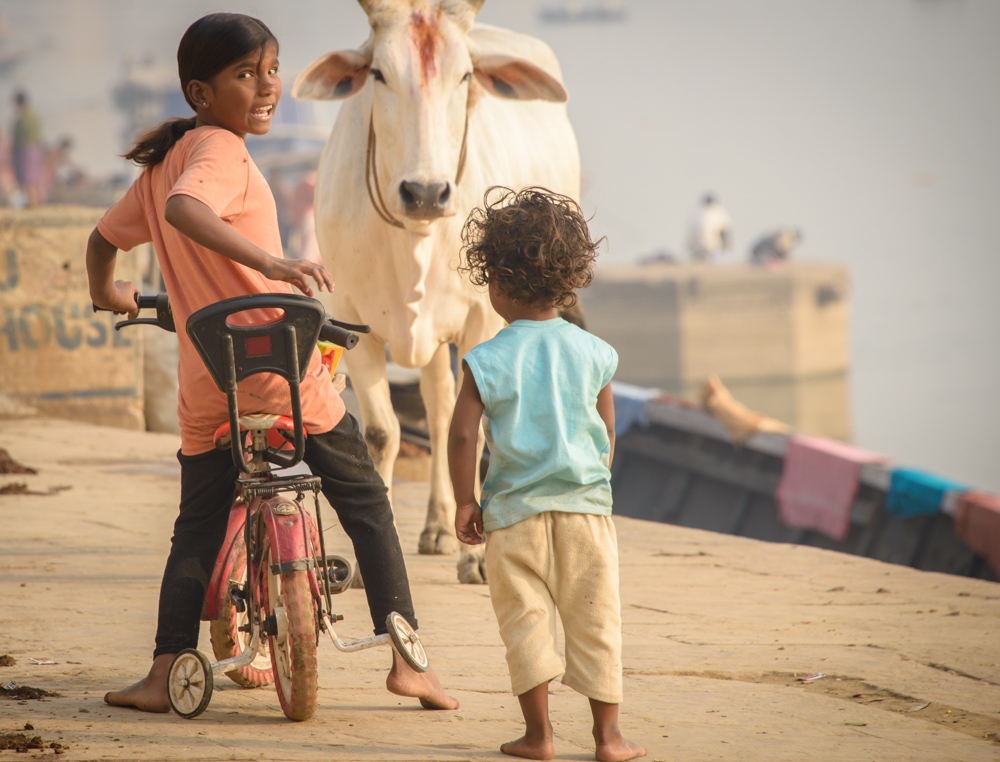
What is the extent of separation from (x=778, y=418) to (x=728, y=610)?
29.9 metres

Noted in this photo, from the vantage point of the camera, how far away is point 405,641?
2.79 metres

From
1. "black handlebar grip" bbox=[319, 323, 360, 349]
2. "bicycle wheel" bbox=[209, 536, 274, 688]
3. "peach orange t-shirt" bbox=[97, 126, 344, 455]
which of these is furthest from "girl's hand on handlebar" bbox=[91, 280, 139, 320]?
"bicycle wheel" bbox=[209, 536, 274, 688]

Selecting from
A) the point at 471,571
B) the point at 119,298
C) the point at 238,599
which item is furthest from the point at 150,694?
the point at 471,571

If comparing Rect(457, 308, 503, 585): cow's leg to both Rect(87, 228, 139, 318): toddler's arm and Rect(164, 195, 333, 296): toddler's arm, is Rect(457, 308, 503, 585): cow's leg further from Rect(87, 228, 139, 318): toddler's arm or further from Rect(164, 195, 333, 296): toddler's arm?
Rect(164, 195, 333, 296): toddler's arm

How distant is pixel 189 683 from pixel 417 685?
1.73 ft

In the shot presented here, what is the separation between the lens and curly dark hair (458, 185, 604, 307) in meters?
2.67

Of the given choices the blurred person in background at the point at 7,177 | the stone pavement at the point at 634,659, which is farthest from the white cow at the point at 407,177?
the blurred person in background at the point at 7,177

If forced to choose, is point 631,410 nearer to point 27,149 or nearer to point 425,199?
point 425,199

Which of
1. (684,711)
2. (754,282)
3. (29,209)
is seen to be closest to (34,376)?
(29,209)

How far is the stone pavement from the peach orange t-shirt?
693 millimetres

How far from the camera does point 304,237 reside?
19.6 metres

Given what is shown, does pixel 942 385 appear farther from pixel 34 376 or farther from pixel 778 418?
pixel 34 376

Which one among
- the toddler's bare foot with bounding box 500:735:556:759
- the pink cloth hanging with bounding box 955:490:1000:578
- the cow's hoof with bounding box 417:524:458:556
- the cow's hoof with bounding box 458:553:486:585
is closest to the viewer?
the toddler's bare foot with bounding box 500:735:556:759

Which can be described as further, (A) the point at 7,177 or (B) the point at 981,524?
(A) the point at 7,177
